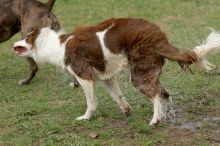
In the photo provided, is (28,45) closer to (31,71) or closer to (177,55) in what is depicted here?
(177,55)

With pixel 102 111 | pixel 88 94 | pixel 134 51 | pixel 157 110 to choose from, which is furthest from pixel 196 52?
pixel 102 111

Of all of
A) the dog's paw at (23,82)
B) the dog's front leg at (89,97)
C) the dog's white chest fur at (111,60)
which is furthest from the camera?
the dog's paw at (23,82)

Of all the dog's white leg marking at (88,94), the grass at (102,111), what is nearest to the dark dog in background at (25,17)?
the grass at (102,111)

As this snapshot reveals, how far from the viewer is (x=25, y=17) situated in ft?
31.3

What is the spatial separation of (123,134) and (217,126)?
1.11 metres

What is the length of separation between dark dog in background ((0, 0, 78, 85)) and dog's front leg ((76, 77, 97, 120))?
243cm

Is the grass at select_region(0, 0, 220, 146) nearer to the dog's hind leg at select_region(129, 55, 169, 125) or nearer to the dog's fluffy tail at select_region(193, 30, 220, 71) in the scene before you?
the dog's hind leg at select_region(129, 55, 169, 125)

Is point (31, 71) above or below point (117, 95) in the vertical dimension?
below

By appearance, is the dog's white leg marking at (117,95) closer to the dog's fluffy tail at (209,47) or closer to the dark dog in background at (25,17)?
the dog's fluffy tail at (209,47)

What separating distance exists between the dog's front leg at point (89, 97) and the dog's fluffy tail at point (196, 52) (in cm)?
103

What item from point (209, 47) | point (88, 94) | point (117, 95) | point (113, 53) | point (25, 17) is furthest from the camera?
point (25, 17)

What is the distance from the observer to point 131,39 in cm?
646

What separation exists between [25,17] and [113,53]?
3372 mm

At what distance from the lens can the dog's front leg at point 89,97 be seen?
6.91 meters
